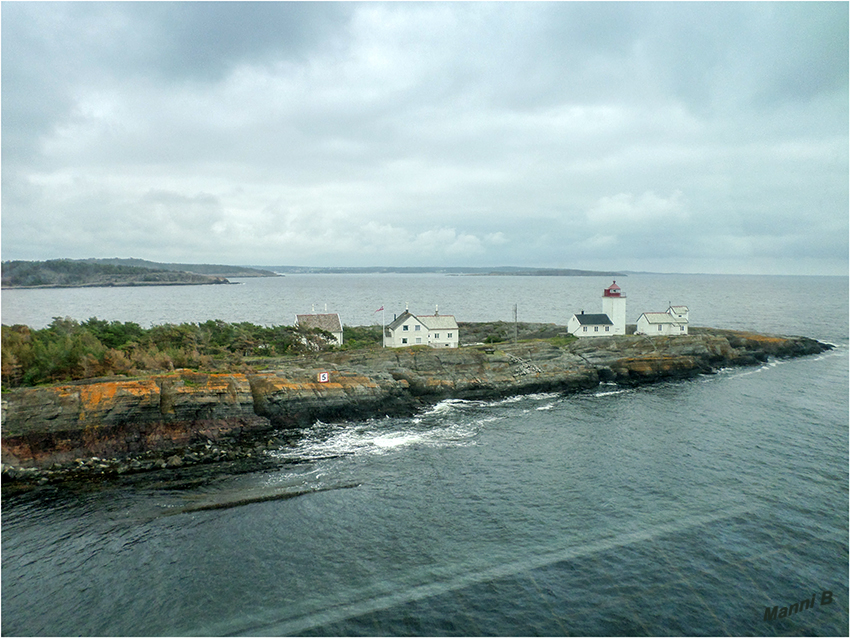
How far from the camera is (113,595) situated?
18.2 meters

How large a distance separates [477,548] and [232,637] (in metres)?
10.1

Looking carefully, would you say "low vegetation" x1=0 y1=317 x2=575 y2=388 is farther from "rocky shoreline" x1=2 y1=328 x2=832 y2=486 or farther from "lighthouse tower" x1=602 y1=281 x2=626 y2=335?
"lighthouse tower" x1=602 y1=281 x2=626 y2=335

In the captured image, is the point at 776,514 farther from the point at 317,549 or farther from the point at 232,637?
the point at 232,637

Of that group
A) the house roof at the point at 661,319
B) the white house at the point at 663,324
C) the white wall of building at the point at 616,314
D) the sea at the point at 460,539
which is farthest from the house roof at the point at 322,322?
the house roof at the point at 661,319

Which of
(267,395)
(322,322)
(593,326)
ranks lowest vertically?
(267,395)

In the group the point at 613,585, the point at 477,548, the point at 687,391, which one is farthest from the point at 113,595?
the point at 687,391

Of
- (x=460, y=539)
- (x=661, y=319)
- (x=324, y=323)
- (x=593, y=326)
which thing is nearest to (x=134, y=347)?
(x=324, y=323)

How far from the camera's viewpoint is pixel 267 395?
38.8 meters

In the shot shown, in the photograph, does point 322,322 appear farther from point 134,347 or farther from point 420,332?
point 134,347

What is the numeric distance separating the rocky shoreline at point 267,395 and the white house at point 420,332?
4.78m

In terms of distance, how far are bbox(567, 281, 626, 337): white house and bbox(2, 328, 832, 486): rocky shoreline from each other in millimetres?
4284

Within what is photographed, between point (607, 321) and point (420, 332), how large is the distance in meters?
26.1

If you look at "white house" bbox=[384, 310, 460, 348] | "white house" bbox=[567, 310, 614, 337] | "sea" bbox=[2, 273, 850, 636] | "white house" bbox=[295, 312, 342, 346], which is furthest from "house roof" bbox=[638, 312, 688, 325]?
"white house" bbox=[295, 312, 342, 346]

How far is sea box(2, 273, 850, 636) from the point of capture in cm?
1702
